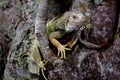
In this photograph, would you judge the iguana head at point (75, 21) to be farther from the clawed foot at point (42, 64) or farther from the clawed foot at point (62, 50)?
the clawed foot at point (42, 64)

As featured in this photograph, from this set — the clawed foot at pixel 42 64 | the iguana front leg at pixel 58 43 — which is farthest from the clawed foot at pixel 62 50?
the clawed foot at pixel 42 64

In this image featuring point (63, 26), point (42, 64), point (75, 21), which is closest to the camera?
point (75, 21)

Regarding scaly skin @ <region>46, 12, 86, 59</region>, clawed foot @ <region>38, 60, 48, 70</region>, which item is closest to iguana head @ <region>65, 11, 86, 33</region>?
scaly skin @ <region>46, 12, 86, 59</region>

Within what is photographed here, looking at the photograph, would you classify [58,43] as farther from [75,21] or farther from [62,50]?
[75,21]

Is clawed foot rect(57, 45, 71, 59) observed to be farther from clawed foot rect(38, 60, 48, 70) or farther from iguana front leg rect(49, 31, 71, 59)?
clawed foot rect(38, 60, 48, 70)

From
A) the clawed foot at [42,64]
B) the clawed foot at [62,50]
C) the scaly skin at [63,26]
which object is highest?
the scaly skin at [63,26]

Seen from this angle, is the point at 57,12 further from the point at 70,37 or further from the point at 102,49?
the point at 102,49

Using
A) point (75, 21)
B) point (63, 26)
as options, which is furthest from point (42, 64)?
point (75, 21)

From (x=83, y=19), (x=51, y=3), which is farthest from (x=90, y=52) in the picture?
(x=51, y=3)
